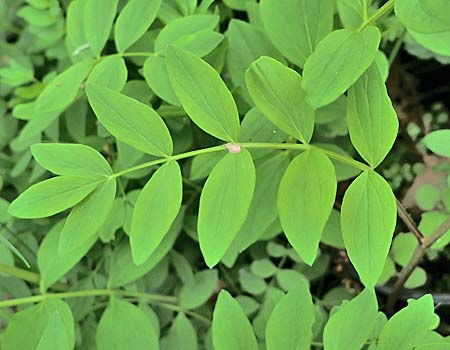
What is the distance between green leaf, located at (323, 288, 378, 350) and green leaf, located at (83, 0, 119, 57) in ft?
1.43

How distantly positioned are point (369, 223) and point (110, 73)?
369mm

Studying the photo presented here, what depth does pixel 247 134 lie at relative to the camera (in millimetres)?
721

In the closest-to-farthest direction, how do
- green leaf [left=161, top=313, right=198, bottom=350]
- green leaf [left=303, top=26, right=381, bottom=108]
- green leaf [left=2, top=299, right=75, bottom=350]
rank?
green leaf [left=303, top=26, right=381, bottom=108], green leaf [left=2, top=299, right=75, bottom=350], green leaf [left=161, top=313, right=198, bottom=350]

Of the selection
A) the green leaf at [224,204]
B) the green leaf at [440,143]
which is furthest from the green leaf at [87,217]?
the green leaf at [440,143]

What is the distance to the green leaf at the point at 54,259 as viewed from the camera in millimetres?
806

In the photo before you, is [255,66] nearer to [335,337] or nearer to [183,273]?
[335,337]

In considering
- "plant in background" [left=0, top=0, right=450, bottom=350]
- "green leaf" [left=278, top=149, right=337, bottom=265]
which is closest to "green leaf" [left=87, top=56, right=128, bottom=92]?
"plant in background" [left=0, top=0, right=450, bottom=350]

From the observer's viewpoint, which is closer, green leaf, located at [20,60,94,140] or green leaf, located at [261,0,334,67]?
green leaf, located at [261,0,334,67]

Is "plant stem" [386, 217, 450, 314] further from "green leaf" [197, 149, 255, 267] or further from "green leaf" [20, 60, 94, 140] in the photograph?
"green leaf" [20, 60, 94, 140]

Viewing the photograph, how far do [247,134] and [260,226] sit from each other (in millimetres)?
114

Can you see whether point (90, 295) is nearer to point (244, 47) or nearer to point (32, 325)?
point (32, 325)

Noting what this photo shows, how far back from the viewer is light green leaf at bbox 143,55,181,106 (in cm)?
76

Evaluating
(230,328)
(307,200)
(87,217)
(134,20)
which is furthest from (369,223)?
(134,20)

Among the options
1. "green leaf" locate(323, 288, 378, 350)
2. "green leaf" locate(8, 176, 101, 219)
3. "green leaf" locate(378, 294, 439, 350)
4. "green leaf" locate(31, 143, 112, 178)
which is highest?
"green leaf" locate(31, 143, 112, 178)
